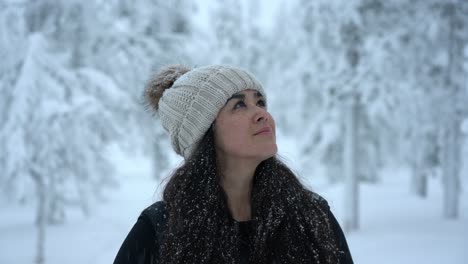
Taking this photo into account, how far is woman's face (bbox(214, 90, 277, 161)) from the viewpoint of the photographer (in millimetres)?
2055

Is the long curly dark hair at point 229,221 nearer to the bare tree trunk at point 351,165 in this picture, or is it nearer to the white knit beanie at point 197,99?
the white knit beanie at point 197,99

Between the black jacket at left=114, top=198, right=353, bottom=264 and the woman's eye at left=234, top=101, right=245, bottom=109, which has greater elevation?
the woman's eye at left=234, top=101, right=245, bottom=109

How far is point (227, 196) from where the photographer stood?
87.7 inches

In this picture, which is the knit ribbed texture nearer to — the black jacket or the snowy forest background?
the black jacket

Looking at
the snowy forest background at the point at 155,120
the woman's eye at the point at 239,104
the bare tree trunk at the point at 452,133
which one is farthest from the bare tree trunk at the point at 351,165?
the woman's eye at the point at 239,104

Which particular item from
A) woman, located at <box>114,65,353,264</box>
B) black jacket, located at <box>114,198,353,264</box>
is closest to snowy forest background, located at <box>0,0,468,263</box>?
woman, located at <box>114,65,353,264</box>

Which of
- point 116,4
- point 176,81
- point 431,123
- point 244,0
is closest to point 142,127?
point 116,4

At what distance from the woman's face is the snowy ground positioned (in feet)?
9.81

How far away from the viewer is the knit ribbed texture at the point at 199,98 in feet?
7.04

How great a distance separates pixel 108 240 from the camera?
8914 millimetres

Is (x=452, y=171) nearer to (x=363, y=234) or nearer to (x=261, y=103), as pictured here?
(x=363, y=234)

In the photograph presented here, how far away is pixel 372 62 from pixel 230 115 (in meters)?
8.33

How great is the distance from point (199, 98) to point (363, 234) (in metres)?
9.08

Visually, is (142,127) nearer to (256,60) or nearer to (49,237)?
(49,237)
